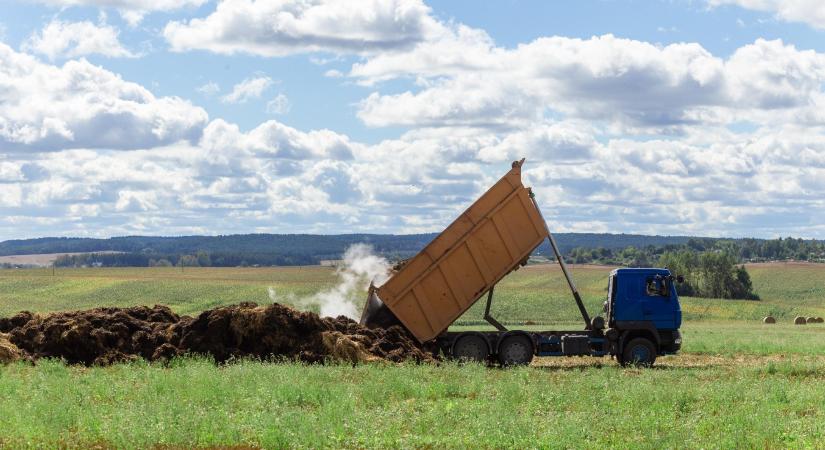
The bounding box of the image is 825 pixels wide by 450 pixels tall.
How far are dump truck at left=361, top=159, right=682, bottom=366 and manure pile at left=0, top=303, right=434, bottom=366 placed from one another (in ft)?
2.55

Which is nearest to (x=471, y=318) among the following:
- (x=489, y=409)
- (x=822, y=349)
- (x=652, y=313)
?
(x=822, y=349)

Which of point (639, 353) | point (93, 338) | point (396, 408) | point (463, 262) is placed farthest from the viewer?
point (639, 353)

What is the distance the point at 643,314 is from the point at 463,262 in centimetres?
490

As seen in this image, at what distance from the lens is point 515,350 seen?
80.8 ft

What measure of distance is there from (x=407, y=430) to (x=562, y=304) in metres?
61.7

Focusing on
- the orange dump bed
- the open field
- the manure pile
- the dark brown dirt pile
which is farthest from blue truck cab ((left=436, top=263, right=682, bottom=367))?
the open field

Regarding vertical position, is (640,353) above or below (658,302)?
below

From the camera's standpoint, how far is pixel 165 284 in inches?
3568

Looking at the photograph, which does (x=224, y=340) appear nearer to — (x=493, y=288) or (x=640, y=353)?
(x=493, y=288)

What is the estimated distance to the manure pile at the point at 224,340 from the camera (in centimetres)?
2319

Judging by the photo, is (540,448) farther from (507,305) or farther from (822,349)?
(507,305)

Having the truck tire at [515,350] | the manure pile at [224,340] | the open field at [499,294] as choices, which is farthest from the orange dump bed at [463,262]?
the open field at [499,294]

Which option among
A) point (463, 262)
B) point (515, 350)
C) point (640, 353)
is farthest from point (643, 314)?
point (463, 262)

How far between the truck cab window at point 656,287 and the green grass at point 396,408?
12.2ft
